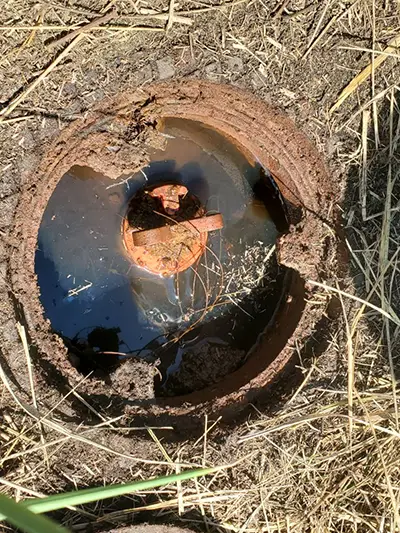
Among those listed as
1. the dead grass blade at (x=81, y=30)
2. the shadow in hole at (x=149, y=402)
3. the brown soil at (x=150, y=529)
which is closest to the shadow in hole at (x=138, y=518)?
the brown soil at (x=150, y=529)

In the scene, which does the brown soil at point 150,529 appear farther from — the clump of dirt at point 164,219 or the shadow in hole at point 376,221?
the clump of dirt at point 164,219

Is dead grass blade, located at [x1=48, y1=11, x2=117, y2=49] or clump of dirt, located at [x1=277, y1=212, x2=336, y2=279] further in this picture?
clump of dirt, located at [x1=277, y1=212, x2=336, y2=279]

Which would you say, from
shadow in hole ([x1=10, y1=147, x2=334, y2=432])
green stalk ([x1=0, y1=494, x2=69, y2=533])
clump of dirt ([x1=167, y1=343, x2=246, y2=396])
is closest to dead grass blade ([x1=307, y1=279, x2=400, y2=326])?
shadow in hole ([x1=10, y1=147, x2=334, y2=432])

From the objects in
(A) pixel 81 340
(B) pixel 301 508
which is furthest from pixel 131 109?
(B) pixel 301 508

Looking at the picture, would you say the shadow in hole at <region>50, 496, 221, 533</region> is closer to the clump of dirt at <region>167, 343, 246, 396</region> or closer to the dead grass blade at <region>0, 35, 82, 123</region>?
the clump of dirt at <region>167, 343, 246, 396</region>

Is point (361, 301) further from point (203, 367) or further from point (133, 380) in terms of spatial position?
point (133, 380)

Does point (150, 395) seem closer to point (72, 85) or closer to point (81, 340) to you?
point (81, 340)
